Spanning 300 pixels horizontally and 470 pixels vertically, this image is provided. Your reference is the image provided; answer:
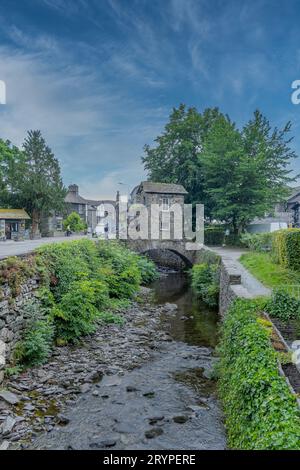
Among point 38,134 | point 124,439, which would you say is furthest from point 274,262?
point 38,134

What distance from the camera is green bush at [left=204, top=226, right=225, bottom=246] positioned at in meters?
32.6

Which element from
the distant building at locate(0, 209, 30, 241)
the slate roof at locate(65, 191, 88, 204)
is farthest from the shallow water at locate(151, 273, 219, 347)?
the slate roof at locate(65, 191, 88, 204)

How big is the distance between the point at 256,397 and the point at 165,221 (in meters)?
27.7

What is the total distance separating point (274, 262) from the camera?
15.9 metres

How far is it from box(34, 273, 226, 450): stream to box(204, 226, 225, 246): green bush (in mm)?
22769

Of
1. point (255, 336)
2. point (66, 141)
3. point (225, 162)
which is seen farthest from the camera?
point (225, 162)

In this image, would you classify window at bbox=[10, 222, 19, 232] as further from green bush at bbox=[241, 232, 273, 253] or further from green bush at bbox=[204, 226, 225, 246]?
green bush at bbox=[241, 232, 273, 253]

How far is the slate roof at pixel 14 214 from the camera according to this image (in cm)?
3272

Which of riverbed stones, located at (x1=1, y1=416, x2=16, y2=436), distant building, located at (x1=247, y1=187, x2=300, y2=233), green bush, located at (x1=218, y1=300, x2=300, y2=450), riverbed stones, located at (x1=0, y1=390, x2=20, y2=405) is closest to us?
green bush, located at (x1=218, y1=300, x2=300, y2=450)

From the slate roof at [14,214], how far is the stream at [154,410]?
89.6ft

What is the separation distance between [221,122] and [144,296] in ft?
65.3

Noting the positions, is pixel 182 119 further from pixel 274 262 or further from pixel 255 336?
pixel 255 336

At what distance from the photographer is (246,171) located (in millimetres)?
26891

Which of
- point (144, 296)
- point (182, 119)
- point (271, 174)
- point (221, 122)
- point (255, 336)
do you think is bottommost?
point (144, 296)
